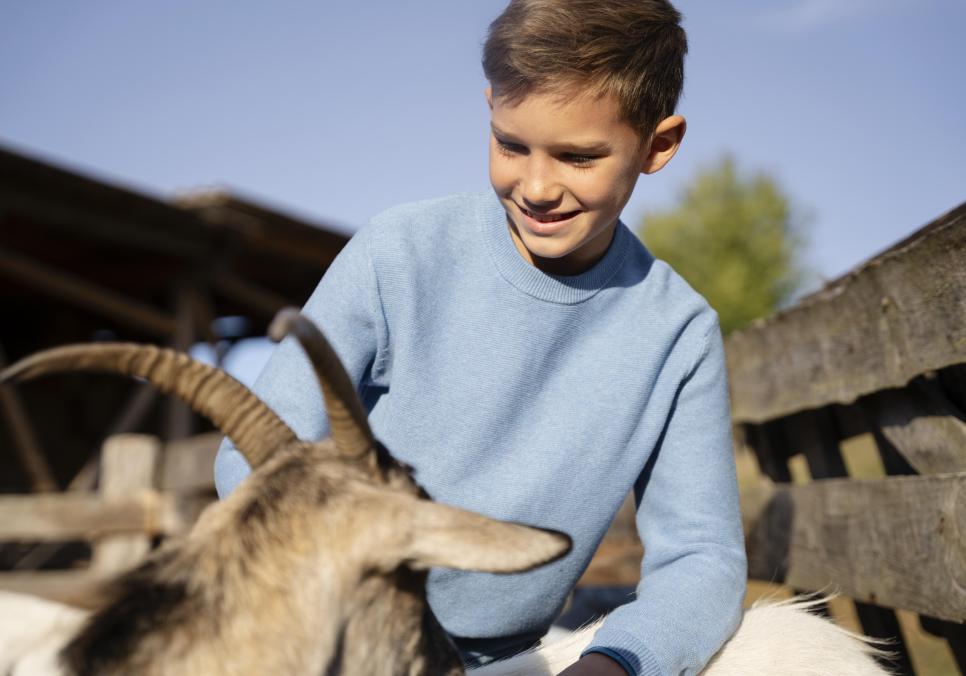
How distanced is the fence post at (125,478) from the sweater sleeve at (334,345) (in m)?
3.95

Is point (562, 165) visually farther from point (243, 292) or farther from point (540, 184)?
point (243, 292)

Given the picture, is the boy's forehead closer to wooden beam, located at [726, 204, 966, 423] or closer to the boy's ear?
the boy's ear

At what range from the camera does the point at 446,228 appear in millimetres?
2598

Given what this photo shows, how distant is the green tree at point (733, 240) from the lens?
3462 cm

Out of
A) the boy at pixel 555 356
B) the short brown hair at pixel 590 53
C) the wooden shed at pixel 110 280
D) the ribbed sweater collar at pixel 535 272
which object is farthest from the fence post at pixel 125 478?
the short brown hair at pixel 590 53

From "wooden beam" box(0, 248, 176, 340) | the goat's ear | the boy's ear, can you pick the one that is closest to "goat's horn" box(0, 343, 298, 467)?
the goat's ear

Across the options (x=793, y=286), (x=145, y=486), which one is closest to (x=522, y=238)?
(x=145, y=486)

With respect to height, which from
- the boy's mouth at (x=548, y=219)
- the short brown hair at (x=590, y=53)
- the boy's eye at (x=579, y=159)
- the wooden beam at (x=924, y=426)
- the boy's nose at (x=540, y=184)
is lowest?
the wooden beam at (x=924, y=426)

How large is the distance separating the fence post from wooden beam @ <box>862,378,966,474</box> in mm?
4508

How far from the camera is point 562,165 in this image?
2229mm

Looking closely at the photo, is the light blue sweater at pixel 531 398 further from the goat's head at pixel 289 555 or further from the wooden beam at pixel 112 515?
the wooden beam at pixel 112 515

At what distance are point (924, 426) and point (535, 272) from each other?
1190 mm

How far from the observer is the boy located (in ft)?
7.37

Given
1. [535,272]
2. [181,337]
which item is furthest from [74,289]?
[535,272]
